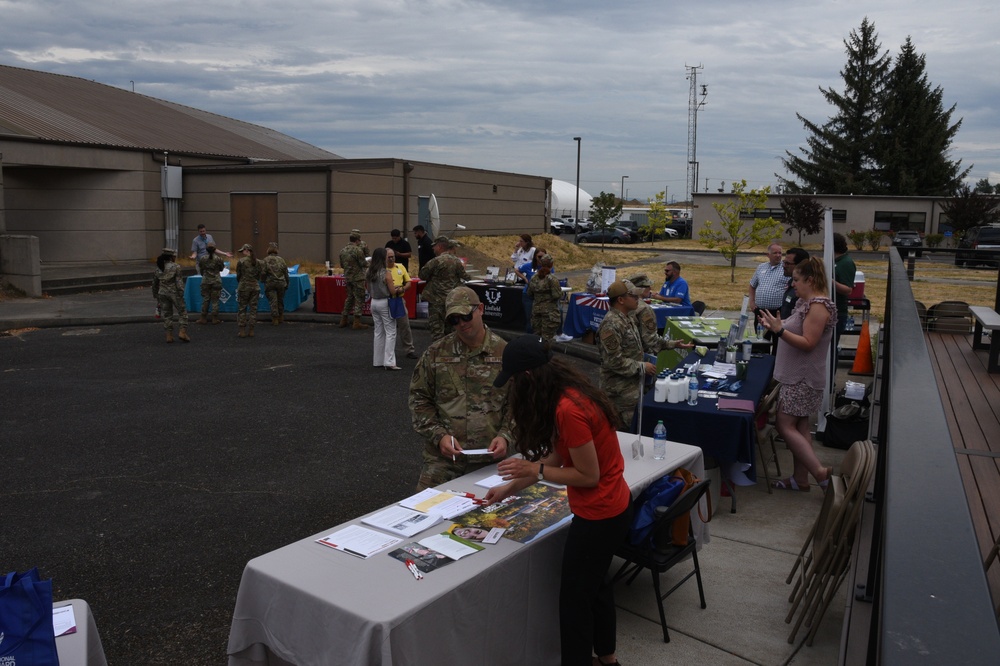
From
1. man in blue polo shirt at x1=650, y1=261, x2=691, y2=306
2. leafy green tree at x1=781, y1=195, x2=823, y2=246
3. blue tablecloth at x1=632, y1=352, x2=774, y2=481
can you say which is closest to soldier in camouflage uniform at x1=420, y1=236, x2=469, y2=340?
man in blue polo shirt at x1=650, y1=261, x2=691, y2=306

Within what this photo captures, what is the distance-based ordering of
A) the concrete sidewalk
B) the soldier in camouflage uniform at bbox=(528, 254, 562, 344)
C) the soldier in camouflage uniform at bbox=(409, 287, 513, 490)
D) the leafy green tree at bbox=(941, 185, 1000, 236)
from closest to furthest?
1. the concrete sidewalk
2. the soldier in camouflage uniform at bbox=(409, 287, 513, 490)
3. the soldier in camouflage uniform at bbox=(528, 254, 562, 344)
4. the leafy green tree at bbox=(941, 185, 1000, 236)

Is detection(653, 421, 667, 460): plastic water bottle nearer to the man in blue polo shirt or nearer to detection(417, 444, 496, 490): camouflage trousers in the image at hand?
detection(417, 444, 496, 490): camouflage trousers

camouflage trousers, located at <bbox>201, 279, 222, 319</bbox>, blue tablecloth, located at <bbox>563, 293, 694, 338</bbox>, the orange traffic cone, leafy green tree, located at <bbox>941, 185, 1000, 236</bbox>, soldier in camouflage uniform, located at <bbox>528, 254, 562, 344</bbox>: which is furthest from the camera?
leafy green tree, located at <bbox>941, 185, 1000, 236</bbox>

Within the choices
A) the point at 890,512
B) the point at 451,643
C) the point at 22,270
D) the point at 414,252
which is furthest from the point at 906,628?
the point at 414,252

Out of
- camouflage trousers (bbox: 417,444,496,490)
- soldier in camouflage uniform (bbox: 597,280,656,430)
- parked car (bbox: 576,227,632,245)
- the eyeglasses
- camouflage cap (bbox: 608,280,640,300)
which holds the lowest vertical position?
camouflage trousers (bbox: 417,444,496,490)

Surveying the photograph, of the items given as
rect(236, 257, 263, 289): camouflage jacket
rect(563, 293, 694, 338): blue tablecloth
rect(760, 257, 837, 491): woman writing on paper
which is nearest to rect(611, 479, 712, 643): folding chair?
rect(760, 257, 837, 491): woman writing on paper

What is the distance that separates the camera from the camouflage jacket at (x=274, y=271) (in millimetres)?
16469

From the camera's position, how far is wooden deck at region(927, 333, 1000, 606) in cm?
424

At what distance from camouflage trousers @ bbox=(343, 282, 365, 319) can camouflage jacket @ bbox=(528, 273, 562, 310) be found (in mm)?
4340

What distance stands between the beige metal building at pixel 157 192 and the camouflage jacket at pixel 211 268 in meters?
8.29

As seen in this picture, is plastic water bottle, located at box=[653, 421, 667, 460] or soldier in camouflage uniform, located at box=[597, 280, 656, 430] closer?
plastic water bottle, located at box=[653, 421, 667, 460]

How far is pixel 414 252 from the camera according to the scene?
93.0 ft

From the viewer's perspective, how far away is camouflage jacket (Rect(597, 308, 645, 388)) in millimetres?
6875

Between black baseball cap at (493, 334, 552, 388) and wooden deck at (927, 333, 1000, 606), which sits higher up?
black baseball cap at (493, 334, 552, 388)
